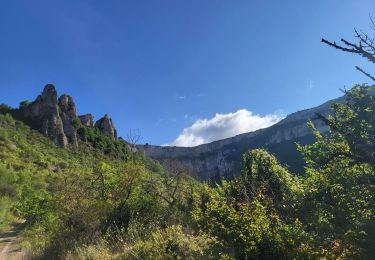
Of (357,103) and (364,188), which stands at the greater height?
(357,103)

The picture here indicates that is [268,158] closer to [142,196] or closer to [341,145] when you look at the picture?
[142,196]

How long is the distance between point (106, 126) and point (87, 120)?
9.83 meters

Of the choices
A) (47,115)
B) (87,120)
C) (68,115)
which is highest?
(87,120)

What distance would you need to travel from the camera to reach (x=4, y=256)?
54.1 ft

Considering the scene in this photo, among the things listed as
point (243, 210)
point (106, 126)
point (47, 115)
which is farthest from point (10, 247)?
point (106, 126)

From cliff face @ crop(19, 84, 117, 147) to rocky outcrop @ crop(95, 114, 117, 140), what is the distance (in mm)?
21586

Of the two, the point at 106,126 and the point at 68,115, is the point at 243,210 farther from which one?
the point at 106,126

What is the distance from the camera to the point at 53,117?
86125mm

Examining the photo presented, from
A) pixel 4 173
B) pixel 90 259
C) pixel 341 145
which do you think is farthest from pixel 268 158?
pixel 4 173

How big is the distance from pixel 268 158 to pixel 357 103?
13.2 meters

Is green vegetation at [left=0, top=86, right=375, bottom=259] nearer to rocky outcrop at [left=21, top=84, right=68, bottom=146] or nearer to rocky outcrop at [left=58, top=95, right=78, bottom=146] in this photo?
rocky outcrop at [left=21, top=84, right=68, bottom=146]

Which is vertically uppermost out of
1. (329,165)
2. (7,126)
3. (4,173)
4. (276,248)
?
(7,126)

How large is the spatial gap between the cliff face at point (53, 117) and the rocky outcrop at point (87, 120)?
1168cm

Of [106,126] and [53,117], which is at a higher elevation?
[106,126]
